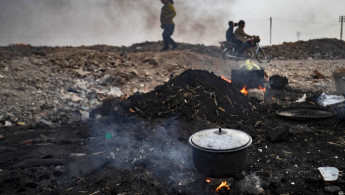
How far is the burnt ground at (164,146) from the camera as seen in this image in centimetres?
324

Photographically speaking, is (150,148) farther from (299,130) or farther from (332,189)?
(299,130)

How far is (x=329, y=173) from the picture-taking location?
3.26 m

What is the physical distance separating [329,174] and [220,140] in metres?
1.56

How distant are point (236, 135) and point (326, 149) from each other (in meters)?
2.01

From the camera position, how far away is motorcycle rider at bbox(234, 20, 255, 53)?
12742mm

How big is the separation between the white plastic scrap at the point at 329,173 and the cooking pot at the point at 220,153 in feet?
3.55

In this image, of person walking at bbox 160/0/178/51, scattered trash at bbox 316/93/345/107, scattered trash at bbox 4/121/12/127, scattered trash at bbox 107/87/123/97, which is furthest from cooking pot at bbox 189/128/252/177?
person walking at bbox 160/0/178/51

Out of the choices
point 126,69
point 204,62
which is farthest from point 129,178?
point 204,62

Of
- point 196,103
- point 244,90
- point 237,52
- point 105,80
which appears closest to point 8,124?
point 105,80

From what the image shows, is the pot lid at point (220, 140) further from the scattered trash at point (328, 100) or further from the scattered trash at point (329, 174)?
the scattered trash at point (328, 100)

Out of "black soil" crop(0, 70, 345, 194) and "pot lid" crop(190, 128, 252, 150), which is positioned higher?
"pot lid" crop(190, 128, 252, 150)

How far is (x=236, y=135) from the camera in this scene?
3.31m

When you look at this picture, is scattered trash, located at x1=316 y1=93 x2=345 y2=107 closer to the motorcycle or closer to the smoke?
the smoke

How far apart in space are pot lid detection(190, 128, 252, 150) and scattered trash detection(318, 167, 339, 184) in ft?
3.65
